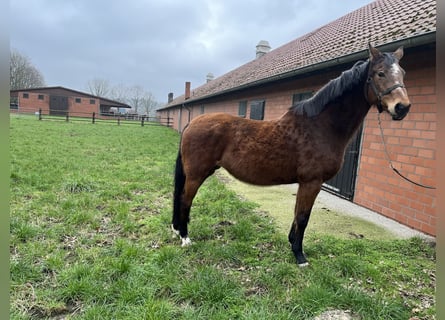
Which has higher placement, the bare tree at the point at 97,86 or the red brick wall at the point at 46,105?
the bare tree at the point at 97,86

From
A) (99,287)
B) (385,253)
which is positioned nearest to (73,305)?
(99,287)

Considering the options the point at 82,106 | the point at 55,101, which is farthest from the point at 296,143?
the point at 55,101

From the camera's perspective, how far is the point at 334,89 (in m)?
2.70

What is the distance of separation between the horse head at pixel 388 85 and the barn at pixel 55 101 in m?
38.0

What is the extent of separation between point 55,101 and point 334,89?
43.9 m

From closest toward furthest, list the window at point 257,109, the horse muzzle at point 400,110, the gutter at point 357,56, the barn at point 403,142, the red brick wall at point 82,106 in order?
1. the horse muzzle at point 400,110
2. the gutter at point 357,56
3. the barn at point 403,142
4. the window at point 257,109
5. the red brick wall at point 82,106

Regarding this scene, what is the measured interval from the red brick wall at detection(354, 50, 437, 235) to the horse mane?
1.53m

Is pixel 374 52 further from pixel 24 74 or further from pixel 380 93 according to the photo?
pixel 24 74

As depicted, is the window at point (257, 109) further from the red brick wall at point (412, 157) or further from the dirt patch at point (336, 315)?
the dirt patch at point (336, 315)

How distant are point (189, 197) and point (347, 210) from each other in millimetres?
2819

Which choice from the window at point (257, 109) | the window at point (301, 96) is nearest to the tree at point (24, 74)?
the window at point (257, 109)

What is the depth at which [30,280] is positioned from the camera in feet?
7.41

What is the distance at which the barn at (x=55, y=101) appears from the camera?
3659 centimetres

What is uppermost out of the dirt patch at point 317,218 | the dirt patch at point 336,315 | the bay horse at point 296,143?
the bay horse at point 296,143
